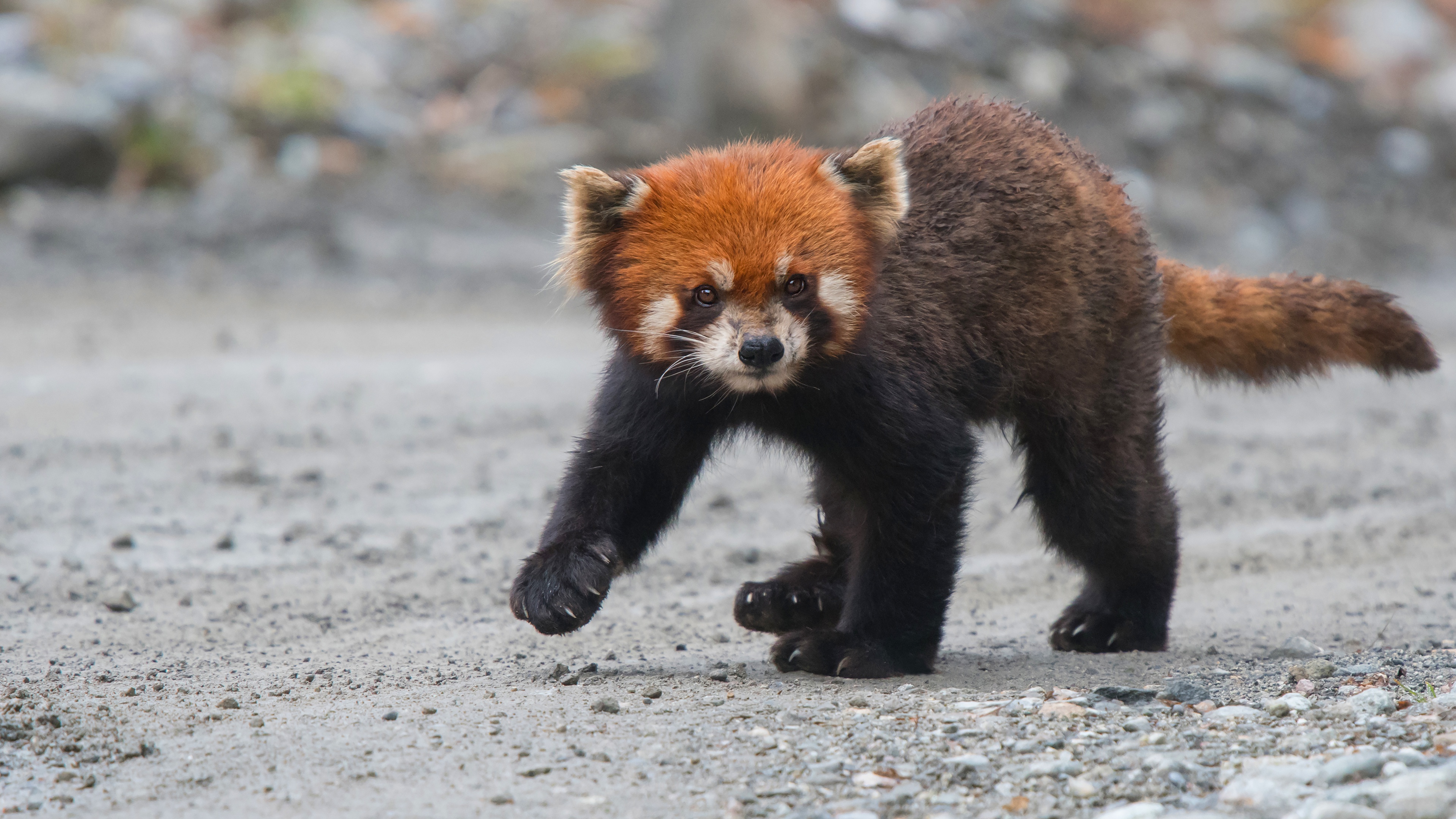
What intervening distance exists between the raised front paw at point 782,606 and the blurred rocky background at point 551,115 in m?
9.40

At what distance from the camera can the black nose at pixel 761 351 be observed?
14.2ft

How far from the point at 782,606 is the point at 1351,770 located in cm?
242

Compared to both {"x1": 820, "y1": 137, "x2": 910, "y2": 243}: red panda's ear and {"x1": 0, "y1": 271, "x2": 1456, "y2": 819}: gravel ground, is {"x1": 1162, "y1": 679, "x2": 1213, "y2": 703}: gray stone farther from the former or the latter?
{"x1": 820, "y1": 137, "x2": 910, "y2": 243}: red panda's ear

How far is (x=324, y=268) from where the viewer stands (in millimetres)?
14234

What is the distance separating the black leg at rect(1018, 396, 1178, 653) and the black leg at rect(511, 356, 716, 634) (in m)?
1.34

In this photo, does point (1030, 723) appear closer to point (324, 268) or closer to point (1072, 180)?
point (1072, 180)

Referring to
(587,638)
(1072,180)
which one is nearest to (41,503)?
(587,638)

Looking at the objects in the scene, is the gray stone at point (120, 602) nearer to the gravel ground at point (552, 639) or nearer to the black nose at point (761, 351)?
the gravel ground at point (552, 639)

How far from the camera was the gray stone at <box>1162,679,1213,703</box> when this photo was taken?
14.8 ft

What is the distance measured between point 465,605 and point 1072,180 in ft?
9.94

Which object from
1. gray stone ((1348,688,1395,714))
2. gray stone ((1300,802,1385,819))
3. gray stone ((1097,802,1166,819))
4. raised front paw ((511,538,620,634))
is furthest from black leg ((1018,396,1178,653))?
gray stone ((1300,802,1385,819))

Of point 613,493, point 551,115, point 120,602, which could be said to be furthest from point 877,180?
point 551,115

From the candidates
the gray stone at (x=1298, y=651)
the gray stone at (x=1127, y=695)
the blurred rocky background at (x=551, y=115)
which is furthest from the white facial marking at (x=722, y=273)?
the blurred rocky background at (x=551, y=115)

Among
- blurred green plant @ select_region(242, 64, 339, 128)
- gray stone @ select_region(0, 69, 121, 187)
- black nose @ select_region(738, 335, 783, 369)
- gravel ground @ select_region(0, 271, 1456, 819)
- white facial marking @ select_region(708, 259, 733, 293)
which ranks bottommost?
gravel ground @ select_region(0, 271, 1456, 819)
